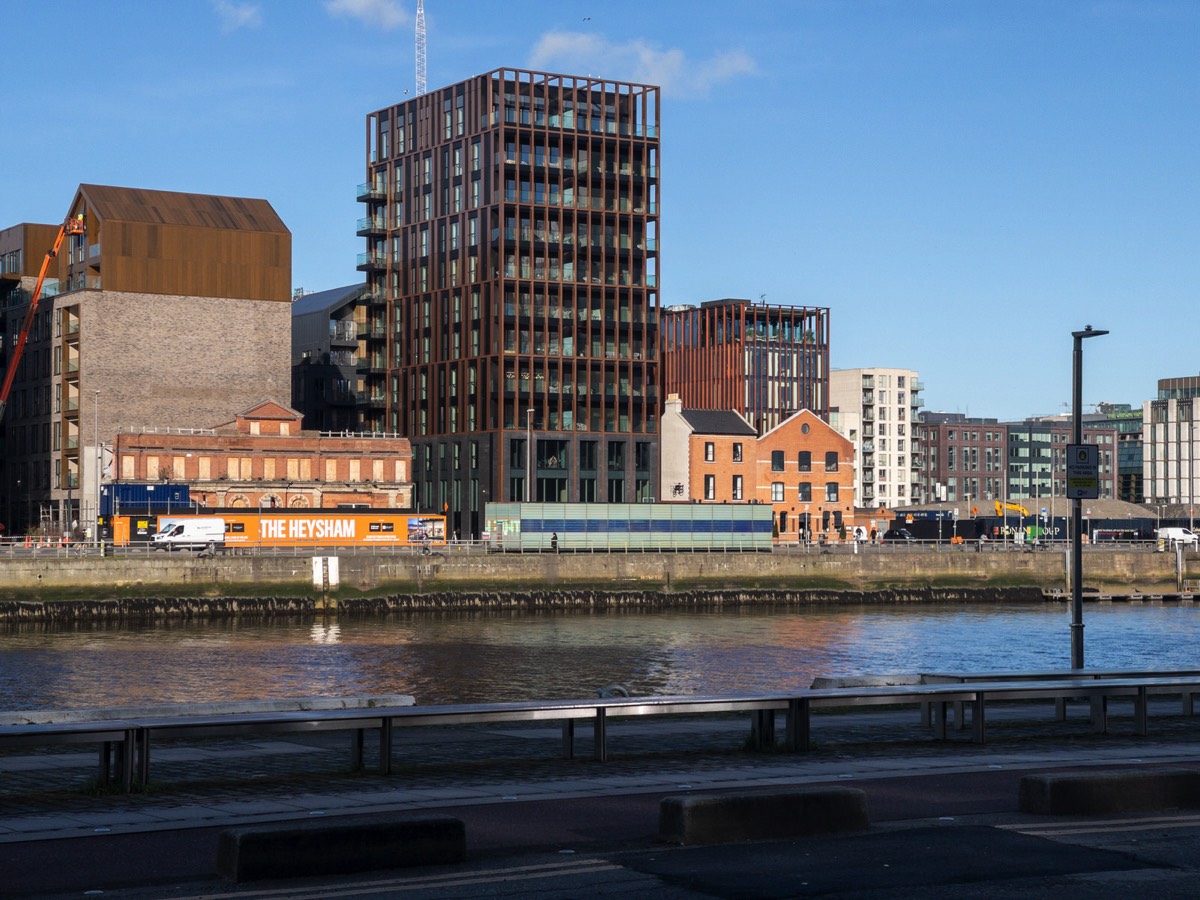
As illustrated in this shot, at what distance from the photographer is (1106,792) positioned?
15.5 m

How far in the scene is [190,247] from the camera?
128125 millimetres

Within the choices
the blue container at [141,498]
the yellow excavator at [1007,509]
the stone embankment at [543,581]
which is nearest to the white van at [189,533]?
the blue container at [141,498]

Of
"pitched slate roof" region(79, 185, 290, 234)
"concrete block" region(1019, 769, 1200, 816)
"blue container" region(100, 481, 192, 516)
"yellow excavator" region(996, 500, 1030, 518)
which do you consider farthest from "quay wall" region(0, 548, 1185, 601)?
"concrete block" region(1019, 769, 1200, 816)

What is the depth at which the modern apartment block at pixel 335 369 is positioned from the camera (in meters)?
148

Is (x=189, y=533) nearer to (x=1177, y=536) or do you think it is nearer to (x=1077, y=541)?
(x=1077, y=541)

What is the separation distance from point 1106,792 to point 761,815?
3620 millimetres

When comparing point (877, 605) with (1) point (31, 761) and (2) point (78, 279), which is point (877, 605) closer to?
(2) point (78, 279)

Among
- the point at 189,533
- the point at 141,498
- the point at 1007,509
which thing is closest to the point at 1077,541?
the point at 189,533

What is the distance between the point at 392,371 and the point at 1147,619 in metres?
74.4

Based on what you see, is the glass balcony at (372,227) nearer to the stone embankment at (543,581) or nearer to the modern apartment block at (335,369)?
the modern apartment block at (335,369)

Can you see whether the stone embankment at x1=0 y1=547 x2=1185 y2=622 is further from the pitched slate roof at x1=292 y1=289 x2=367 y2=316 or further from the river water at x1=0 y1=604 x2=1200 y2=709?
the pitched slate roof at x1=292 y1=289 x2=367 y2=316

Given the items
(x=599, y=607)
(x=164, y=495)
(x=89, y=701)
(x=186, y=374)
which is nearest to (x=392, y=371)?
(x=186, y=374)

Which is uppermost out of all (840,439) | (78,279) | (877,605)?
(78,279)

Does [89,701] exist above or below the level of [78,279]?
below
